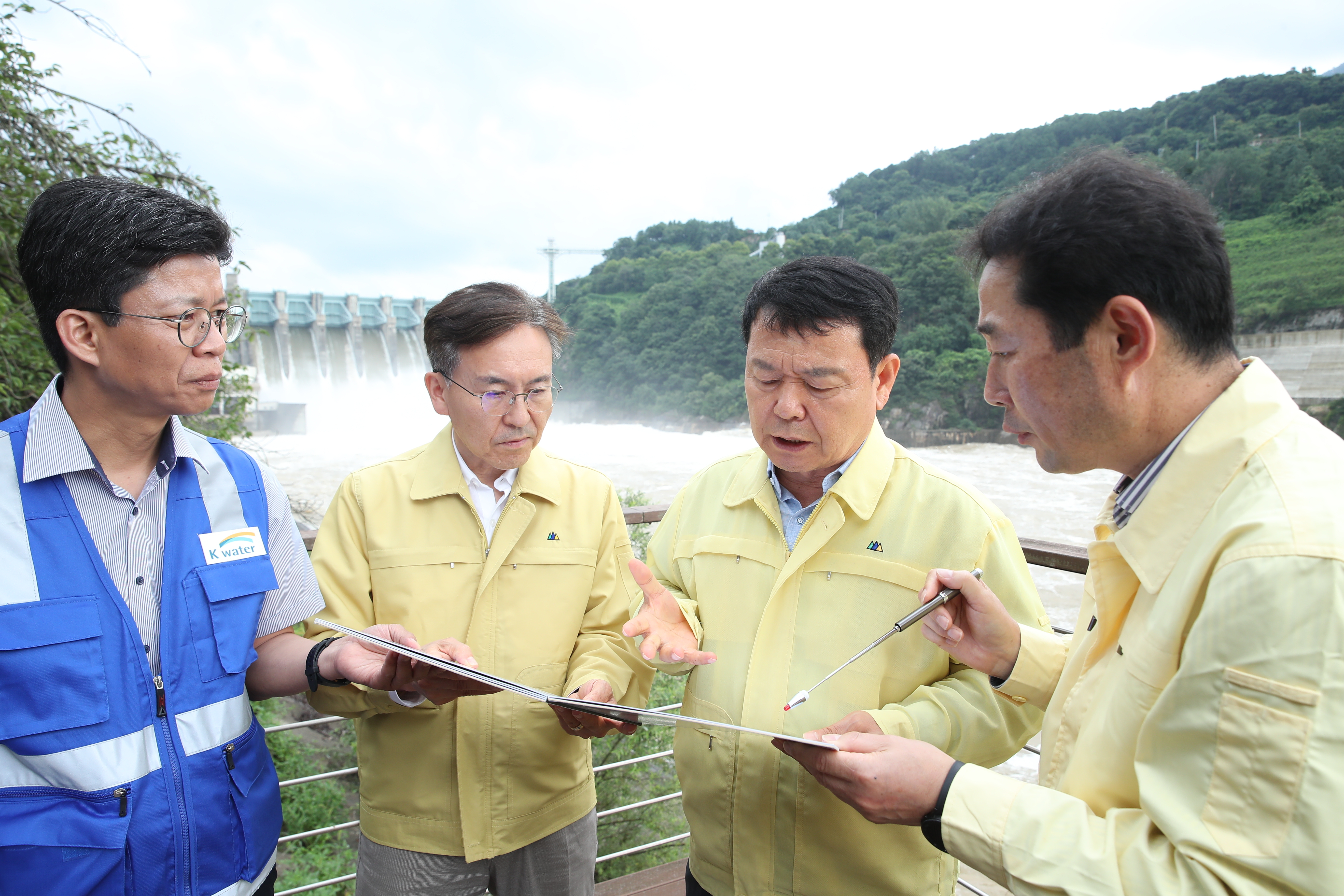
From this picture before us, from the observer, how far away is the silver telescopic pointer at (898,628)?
53.3 inches

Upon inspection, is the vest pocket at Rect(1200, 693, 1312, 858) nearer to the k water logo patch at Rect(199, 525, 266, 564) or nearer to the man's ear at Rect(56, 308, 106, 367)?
the k water logo patch at Rect(199, 525, 266, 564)

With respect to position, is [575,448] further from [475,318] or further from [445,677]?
[445,677]

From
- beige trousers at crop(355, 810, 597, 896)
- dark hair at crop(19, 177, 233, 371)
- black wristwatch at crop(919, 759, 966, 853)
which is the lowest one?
beige trousers at crop(355, 810, 597, 896)

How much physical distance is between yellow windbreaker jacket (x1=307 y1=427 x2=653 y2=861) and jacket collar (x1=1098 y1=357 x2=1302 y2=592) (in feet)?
3.71

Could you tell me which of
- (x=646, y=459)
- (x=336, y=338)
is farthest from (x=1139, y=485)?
(x=336, y=338)

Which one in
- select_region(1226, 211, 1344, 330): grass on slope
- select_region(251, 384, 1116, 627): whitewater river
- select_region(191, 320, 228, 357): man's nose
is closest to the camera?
select_region(191, 320, 228, 357): man's nose

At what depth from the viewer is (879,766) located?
1102mm

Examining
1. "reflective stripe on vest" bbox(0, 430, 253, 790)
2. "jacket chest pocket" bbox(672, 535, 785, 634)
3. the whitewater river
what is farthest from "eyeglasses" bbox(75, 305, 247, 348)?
the whitewater river

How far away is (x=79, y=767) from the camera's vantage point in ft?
3.93

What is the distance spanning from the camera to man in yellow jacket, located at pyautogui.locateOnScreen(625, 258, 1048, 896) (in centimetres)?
145

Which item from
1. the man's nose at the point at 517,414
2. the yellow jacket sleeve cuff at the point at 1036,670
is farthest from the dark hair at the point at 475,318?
the yellow jacket sleeve cuff at the point at 1036,670

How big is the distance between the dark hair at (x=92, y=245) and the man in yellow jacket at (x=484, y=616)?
2.13 feet

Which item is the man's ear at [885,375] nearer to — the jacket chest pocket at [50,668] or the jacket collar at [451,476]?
the jacket collar at [451,476]

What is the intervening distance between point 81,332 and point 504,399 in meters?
0.84
